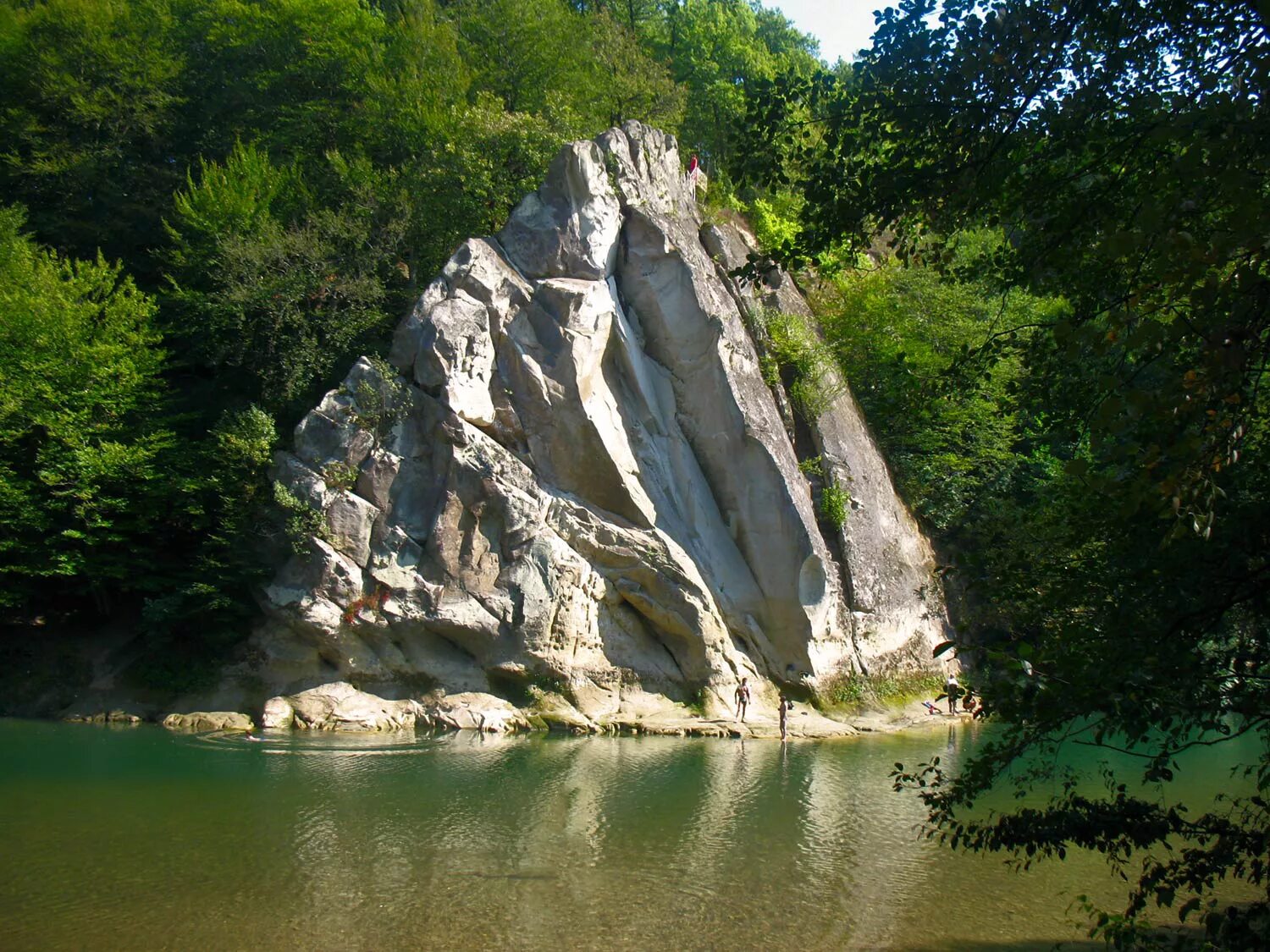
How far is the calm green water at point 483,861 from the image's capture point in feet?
28.8

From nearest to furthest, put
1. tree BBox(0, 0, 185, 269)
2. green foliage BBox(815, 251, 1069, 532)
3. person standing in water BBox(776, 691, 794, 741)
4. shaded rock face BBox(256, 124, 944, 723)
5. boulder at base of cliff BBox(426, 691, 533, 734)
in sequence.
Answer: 1. boulder at base of cliff BBox(426, 691, 533, 734)
2. person standing in water BBox(776, 691, 794, 741)
3. shaded rock face BBox(256, 124, 944, 723)
4. green foliage BBox(815, 251, 1069, 532)
5. tree BBox(0, 0, 185, 269)

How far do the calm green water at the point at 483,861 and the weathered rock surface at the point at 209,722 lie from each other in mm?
3503

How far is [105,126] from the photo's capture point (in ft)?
105

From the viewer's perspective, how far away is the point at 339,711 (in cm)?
2069

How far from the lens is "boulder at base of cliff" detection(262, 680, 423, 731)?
2034 centimetres

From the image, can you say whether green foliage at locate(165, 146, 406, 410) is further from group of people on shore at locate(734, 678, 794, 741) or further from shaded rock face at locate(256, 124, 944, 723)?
group of people on shore at locate(734, 678, 794, 741)

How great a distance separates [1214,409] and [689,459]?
21165mm

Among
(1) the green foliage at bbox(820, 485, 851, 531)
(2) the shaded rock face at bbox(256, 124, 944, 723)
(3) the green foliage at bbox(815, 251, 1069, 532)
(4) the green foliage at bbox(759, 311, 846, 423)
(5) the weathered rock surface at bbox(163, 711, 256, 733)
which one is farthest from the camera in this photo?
(3) the green foliage at bbox(815, 251, 1069, 532)

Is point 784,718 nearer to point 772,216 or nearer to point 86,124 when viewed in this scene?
point 772,216

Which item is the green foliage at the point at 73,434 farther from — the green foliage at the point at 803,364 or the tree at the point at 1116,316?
the tree at the point at 1116,316

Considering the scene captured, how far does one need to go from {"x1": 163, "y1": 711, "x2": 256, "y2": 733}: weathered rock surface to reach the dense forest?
1688 millimetres

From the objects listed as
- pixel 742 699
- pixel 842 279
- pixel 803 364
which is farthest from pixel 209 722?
pixel 842 279

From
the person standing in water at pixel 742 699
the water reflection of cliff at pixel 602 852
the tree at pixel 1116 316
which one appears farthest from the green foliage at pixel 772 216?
the tree at pixel 1116 316

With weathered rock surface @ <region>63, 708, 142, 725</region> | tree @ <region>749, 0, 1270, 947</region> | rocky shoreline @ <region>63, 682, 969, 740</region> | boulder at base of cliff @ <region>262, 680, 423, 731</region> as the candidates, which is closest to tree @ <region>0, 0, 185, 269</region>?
weathered rock surface @ <region>63, 708, 142, 725</region>
